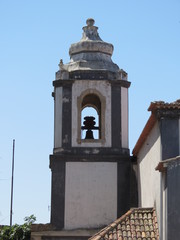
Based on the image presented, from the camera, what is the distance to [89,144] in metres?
22.5

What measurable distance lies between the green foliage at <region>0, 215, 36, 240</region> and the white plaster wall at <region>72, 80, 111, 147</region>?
2.69 m

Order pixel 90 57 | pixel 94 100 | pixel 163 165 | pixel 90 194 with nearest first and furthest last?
pixel 163 165 → pixel 90 194 → pixel 90 57 → pixel 94 100

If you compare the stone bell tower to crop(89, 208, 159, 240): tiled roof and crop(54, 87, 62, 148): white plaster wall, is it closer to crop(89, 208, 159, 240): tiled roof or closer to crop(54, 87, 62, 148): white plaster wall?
crop(54, 87, 62, 148): white plaster wall

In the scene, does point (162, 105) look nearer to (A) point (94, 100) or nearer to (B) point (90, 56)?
(A) point (94, 100)

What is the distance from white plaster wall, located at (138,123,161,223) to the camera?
18594 millimetres

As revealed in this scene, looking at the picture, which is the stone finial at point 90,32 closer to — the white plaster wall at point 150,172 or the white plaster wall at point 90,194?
the white plaster wall at point 90,194

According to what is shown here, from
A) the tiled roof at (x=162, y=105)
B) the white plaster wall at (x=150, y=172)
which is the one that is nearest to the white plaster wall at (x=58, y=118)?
the white plaster wall at (x=150, y=172)

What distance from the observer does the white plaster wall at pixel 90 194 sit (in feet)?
71.4

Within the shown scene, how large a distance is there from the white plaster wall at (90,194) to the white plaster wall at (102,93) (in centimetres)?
62

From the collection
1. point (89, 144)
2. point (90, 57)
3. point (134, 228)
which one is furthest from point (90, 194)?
point (90, 57)

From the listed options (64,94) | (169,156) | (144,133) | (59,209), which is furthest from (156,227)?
(64,94)

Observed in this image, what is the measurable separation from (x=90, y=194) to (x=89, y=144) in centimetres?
152

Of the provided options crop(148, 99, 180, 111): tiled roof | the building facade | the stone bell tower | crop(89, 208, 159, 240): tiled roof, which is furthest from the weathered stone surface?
crop(89, 208, 159, 240): tiled roof

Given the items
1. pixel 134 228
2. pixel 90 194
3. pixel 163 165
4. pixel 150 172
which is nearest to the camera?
pixel 163 165
